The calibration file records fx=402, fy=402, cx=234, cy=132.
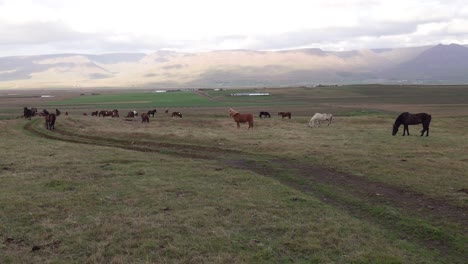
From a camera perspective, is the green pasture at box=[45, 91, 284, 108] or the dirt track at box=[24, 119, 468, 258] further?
A: the green pasture at box=[45, 91, 284, 108]

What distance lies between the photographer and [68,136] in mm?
32375

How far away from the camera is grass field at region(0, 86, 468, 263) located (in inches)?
374

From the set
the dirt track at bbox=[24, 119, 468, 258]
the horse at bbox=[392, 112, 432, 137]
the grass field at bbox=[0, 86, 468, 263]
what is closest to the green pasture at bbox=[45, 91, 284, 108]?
the horse at bbox=[392, 112, 432, 137]

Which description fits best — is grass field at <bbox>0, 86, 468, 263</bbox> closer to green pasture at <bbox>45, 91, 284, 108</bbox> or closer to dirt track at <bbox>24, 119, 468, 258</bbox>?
dirt track at <bbox>24, 119, 468, 258</bbox>

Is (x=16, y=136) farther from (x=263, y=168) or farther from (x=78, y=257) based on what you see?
(x=78, y=257)

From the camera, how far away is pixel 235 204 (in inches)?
518

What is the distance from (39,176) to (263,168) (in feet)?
33.6

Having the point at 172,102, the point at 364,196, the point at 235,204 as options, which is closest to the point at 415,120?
the point at 364,196

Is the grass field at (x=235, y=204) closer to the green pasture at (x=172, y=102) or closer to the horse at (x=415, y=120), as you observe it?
the horse at (x=415, y=120)

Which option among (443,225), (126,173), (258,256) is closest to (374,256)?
(258,256)

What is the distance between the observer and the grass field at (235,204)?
9.49 m

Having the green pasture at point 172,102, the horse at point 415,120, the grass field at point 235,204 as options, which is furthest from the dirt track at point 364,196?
the green pasture at point 172,102

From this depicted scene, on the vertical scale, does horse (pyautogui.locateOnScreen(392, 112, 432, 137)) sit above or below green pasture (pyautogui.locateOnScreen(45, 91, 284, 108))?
below

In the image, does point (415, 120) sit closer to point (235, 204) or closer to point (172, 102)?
point (235, 204)
